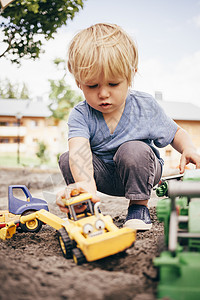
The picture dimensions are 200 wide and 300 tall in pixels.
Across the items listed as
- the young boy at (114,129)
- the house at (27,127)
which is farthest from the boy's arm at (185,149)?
the house at (27,127)

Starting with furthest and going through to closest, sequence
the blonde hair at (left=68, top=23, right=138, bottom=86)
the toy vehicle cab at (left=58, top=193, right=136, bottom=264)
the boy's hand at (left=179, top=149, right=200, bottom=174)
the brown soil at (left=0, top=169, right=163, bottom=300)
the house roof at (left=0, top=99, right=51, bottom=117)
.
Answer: the house roof at (left=0, top=99, right=51, bottom=117) → the boy's hand at (left=179, top=149, right=200, bottom=174) → the blonde hair at (left=68, top=23, right=138, bottom=86) → the toy vehicle cab at (left=58, top=193, right=136, bottom=264) → the brown soil at (left=0, top=169, right=163, bottom=300)

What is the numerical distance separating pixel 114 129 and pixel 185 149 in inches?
16.2

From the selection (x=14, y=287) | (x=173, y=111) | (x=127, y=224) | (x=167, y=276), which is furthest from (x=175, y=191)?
(x=173, y=111)

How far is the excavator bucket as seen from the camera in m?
1.57

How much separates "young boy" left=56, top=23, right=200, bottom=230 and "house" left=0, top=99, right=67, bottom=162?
52.0 ft

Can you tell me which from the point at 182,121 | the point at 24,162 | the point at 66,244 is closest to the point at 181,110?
the point at 182,121

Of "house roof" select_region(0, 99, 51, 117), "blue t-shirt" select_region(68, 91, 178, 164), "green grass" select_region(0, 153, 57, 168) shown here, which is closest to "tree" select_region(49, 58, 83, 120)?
"green grass" select_region(0, 153, 57, 168)

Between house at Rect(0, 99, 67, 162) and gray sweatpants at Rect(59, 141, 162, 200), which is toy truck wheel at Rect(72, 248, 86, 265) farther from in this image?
house at Rect(0, 99, 67, 162)

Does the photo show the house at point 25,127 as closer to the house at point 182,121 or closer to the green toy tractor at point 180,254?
the house at point 182,121

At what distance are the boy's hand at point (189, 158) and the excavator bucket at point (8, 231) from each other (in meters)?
0.93

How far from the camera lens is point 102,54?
4.50 feet

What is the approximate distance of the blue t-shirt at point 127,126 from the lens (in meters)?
1.73

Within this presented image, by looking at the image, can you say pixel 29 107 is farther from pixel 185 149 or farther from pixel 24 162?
pixel 185 149

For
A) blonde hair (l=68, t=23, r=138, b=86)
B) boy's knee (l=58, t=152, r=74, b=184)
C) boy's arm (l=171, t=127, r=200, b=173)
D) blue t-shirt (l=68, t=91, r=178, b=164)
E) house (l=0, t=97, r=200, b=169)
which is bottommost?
boy's knee (l=58, t=152, r=74, b=184)
